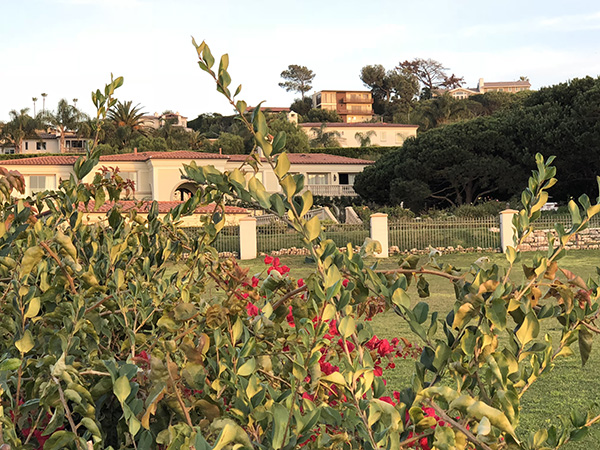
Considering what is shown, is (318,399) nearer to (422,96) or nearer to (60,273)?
(60,273)

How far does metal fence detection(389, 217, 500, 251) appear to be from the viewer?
829 inches

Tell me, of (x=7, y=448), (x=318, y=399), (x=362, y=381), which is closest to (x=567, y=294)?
(x=362, y=381)

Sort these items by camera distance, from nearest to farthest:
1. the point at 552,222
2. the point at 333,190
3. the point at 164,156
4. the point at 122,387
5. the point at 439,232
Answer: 1. the point at 122,387
2. the point at 439,232
3. the point at 552,222
4. the point at 164,156
5. the point at 333,190

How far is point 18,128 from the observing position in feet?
237

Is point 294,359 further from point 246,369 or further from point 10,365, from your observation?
point 10,365

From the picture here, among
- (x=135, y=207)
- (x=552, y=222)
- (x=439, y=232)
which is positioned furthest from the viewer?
(x=552, y=222)

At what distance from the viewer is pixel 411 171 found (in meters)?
31.0

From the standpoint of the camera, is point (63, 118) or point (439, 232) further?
point (63, 118)

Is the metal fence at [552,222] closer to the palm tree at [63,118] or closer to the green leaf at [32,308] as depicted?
the green leaf at [32,308]

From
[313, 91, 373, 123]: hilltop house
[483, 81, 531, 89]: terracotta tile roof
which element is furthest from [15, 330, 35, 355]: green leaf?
[483, 81, 531, 89]: terracotta tile roof

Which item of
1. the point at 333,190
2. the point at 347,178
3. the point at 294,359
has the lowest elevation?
the point at 333,190

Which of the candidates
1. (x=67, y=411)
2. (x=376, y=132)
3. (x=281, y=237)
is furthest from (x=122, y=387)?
(x=376, y=132)

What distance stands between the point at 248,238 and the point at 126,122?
47027 millimetres

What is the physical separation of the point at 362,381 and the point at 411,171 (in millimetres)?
30200
